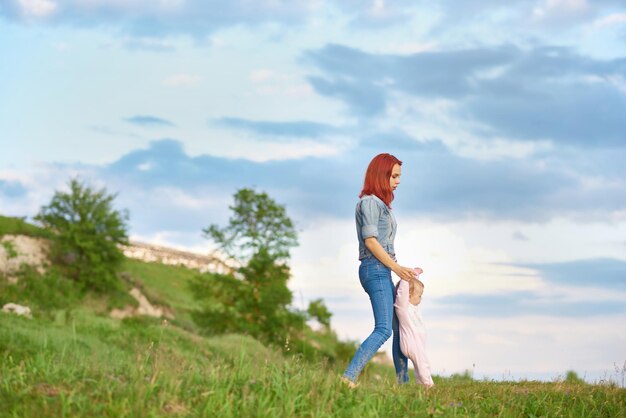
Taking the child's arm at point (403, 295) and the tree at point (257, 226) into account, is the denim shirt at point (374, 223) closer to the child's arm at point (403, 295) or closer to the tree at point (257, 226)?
the child's arm at point (403, 295)

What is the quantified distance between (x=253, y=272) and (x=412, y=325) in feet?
68.8

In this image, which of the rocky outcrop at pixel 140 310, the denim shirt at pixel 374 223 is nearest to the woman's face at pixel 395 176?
the denim shirt at pixel 374 223

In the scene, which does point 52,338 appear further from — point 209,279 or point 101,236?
point 101,236

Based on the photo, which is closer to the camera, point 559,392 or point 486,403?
point 486,403

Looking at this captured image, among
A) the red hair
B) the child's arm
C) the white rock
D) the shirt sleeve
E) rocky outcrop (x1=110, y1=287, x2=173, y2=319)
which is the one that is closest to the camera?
the shirt sleeve

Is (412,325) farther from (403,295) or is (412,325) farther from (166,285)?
(166,285)

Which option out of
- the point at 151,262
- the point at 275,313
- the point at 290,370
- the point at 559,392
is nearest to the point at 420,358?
the point at 559,392

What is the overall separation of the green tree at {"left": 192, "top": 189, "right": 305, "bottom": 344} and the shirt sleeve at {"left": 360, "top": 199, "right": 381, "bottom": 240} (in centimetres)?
2094

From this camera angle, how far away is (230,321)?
101ft

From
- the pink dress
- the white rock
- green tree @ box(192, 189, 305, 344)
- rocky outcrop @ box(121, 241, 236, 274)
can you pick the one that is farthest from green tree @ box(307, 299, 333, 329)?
the pink dress

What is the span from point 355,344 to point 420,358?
2516 cm

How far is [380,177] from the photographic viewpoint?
978 centimetres

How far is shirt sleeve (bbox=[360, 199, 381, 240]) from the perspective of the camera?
932cm

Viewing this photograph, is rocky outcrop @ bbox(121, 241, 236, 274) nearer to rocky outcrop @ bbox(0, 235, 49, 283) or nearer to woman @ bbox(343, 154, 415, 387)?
rocky outcrop @ bbox(0, 235, 49, 283)
